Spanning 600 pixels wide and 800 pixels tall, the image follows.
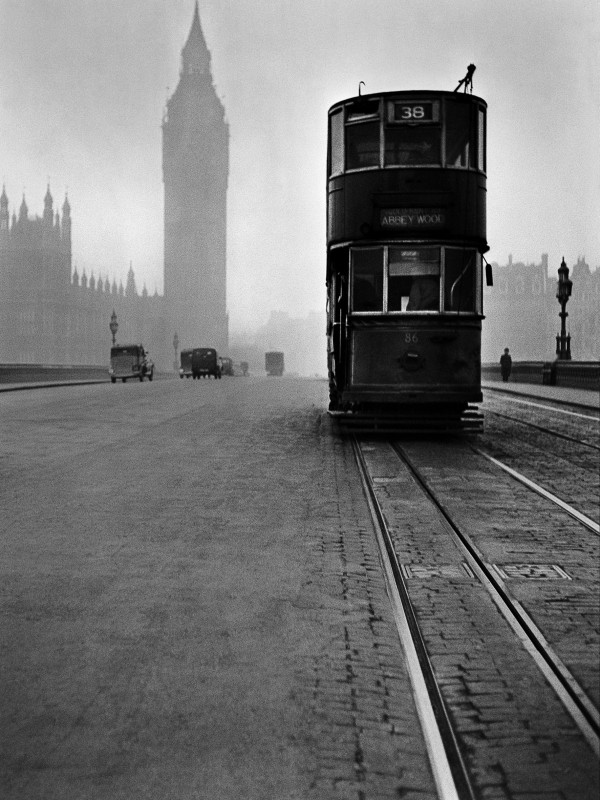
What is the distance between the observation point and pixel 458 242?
561 inches

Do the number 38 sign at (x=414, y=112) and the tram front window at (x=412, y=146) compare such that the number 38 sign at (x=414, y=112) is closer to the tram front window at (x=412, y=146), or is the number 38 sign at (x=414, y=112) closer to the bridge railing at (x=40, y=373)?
the tram front window at (x=412, y=146)

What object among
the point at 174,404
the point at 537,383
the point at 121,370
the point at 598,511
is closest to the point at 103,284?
the point at 121,370

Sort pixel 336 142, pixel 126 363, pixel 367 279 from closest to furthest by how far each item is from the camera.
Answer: pixel 367 279 < pixel 336 142 < pixel 126 363

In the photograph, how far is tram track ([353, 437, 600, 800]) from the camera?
3340mm

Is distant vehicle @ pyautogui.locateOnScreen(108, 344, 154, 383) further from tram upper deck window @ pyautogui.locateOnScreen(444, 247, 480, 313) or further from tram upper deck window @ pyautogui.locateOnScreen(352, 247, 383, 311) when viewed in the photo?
tram upper deck window @ pyautogui.locateOnScreen(444, 247, 480, 313)

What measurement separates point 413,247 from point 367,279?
80cm

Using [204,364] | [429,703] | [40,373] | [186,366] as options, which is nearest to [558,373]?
[40,373]

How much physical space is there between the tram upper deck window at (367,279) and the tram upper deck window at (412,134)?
1.35m

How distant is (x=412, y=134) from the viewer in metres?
14.6

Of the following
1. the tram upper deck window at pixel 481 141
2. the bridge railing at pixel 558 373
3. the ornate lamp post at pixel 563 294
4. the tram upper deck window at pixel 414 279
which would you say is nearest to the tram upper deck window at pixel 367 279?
the tram upper deck window at pixel 414 279

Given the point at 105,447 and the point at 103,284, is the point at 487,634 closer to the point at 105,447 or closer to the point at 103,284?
the point at 105,447

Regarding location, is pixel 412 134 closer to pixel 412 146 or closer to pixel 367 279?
pixel 412 146

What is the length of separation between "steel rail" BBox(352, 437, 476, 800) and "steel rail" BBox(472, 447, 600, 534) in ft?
6.87

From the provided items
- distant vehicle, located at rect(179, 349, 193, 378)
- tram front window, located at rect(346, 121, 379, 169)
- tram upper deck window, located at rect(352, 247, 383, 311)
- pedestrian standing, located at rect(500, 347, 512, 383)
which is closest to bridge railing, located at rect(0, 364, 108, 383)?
pedestrian standing, located at rect(500, 347, 512, 383)
